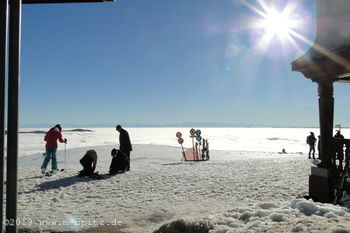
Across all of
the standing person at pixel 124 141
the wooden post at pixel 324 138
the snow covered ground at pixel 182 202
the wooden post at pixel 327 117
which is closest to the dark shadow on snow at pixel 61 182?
the snow covered ground at pixel 182 202

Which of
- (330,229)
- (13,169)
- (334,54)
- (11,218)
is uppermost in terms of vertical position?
(334,54)

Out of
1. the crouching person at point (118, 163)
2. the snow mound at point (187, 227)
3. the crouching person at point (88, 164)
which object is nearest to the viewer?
the snow mound at point (187, 227)

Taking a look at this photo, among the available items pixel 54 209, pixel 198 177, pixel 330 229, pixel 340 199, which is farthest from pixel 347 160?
pixel 54 209

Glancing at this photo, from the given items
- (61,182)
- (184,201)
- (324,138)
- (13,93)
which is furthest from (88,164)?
(13,93)

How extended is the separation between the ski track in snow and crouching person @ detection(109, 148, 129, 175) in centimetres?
47

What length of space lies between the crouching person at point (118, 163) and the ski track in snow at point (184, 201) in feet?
1.56

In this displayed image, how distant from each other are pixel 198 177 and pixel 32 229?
22.1 feet

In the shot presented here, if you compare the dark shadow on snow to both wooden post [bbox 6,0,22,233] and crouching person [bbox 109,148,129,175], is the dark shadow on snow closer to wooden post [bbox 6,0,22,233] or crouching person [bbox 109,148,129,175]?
crouching person [bbox 109,148,129,175]

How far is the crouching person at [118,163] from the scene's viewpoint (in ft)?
40.3

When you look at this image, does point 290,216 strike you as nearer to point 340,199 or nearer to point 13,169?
point 340,199

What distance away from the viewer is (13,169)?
9.66 feet

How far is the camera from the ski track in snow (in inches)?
214

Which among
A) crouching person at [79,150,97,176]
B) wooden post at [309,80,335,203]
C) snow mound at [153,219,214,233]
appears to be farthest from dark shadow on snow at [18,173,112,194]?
wooden post at [309,80,335,203]

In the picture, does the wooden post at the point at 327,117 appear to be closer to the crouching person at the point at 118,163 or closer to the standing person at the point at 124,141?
the crouching person at the point at 118,163
